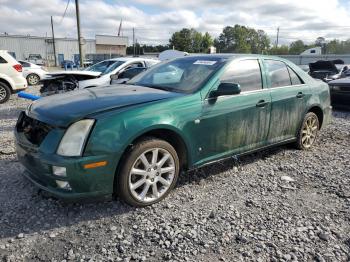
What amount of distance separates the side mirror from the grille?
179 cm

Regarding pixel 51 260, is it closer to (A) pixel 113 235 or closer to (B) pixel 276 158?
(A) pixel 113 235

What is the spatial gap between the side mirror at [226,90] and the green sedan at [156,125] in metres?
0.01

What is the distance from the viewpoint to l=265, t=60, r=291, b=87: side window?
15.0ft

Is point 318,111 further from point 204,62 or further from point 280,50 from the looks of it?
point 280,50

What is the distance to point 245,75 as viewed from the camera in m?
4.26

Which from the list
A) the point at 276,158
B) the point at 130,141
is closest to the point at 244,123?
the point at 276,158

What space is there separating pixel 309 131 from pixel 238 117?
195 centimetres

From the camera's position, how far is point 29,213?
3.26 meters

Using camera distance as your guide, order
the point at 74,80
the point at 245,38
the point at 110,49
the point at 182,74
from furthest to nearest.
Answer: the point at 245,38, the point at 110,49, the point at 74,80, the point at 182,74

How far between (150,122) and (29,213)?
4.90 ft

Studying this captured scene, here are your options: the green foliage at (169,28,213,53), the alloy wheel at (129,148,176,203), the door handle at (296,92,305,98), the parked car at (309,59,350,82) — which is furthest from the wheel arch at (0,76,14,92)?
the green foliage at (169,28,213,53)

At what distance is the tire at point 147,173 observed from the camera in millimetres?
3180

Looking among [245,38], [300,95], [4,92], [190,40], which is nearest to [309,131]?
[300,95]

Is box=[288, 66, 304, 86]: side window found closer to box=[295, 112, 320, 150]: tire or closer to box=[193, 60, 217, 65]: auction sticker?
box=[295, 112, 320, 150]: tire
